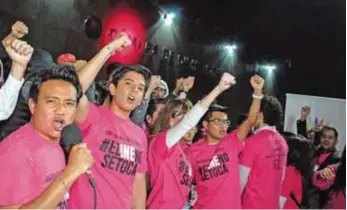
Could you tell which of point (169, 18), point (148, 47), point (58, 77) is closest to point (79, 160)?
point (58, 77)

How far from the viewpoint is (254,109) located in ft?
8.69

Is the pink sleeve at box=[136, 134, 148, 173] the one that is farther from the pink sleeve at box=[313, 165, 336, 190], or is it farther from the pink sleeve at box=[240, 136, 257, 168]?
the pink sleeve at box=[313, 165, 336, 190]

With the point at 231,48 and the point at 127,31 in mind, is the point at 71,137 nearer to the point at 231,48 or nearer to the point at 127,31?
the point at 127,31

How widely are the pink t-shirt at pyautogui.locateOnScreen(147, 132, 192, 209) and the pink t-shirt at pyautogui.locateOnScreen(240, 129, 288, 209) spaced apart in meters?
0.54

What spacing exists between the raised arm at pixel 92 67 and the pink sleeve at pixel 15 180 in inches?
15.4

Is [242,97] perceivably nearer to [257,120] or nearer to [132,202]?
[257,120]

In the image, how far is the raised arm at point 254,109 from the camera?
2.60 m

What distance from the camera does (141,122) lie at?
2.42 metres

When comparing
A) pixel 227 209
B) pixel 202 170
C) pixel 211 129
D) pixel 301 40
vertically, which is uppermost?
pixel 301 40

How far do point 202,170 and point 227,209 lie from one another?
227 millimetres

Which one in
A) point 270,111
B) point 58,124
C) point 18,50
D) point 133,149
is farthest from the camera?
point 270,111

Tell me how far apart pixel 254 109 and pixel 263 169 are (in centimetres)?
33

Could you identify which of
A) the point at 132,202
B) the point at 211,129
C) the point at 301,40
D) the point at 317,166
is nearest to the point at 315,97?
the point at 301,40

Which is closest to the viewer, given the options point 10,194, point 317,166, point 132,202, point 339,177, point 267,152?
point 10,194
